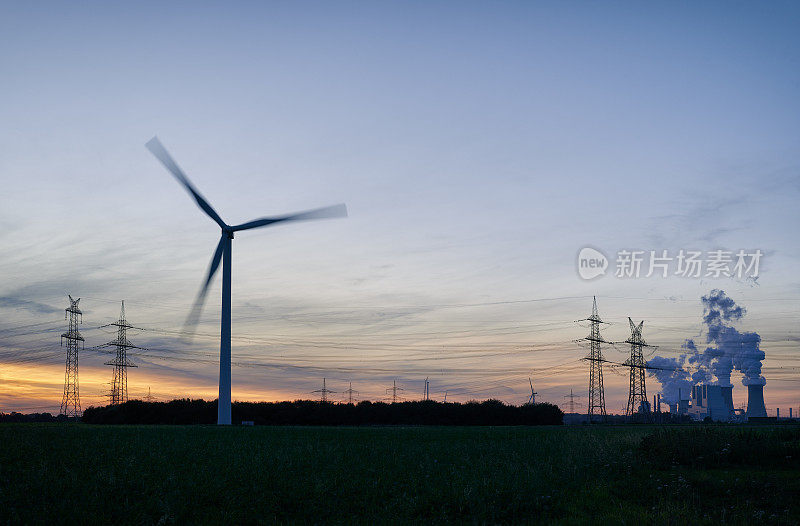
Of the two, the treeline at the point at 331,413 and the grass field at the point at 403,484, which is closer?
the grass field at the point at 403,484

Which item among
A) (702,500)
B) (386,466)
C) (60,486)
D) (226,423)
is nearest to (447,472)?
(386,466)

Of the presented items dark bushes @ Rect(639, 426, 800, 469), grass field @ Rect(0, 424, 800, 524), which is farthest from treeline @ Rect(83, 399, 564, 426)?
dark bushes @ Rect(639, 426, 800, 469)

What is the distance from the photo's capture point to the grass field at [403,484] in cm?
2284

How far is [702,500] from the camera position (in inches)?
978

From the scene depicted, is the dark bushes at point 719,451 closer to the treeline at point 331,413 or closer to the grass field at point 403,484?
the grass field at point 403,484

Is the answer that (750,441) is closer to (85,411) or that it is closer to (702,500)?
(702,500)

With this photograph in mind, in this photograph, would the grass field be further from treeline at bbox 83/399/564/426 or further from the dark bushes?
treeline at bbox 83/399/564/426

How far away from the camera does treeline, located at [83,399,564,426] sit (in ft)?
386

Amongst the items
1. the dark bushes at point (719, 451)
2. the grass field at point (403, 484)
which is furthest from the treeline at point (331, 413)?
the dark bushes at point (719, 451)

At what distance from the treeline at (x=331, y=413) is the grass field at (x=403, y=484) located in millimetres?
84071

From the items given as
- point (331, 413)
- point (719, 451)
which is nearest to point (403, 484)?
point (719, 451)

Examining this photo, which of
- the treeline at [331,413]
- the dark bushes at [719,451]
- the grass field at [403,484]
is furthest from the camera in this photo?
the treeline at [331,413]

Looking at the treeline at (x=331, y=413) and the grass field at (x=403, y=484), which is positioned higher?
the grass field at (x=403, y=484)

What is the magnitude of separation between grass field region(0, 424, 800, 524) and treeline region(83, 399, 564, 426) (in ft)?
276
